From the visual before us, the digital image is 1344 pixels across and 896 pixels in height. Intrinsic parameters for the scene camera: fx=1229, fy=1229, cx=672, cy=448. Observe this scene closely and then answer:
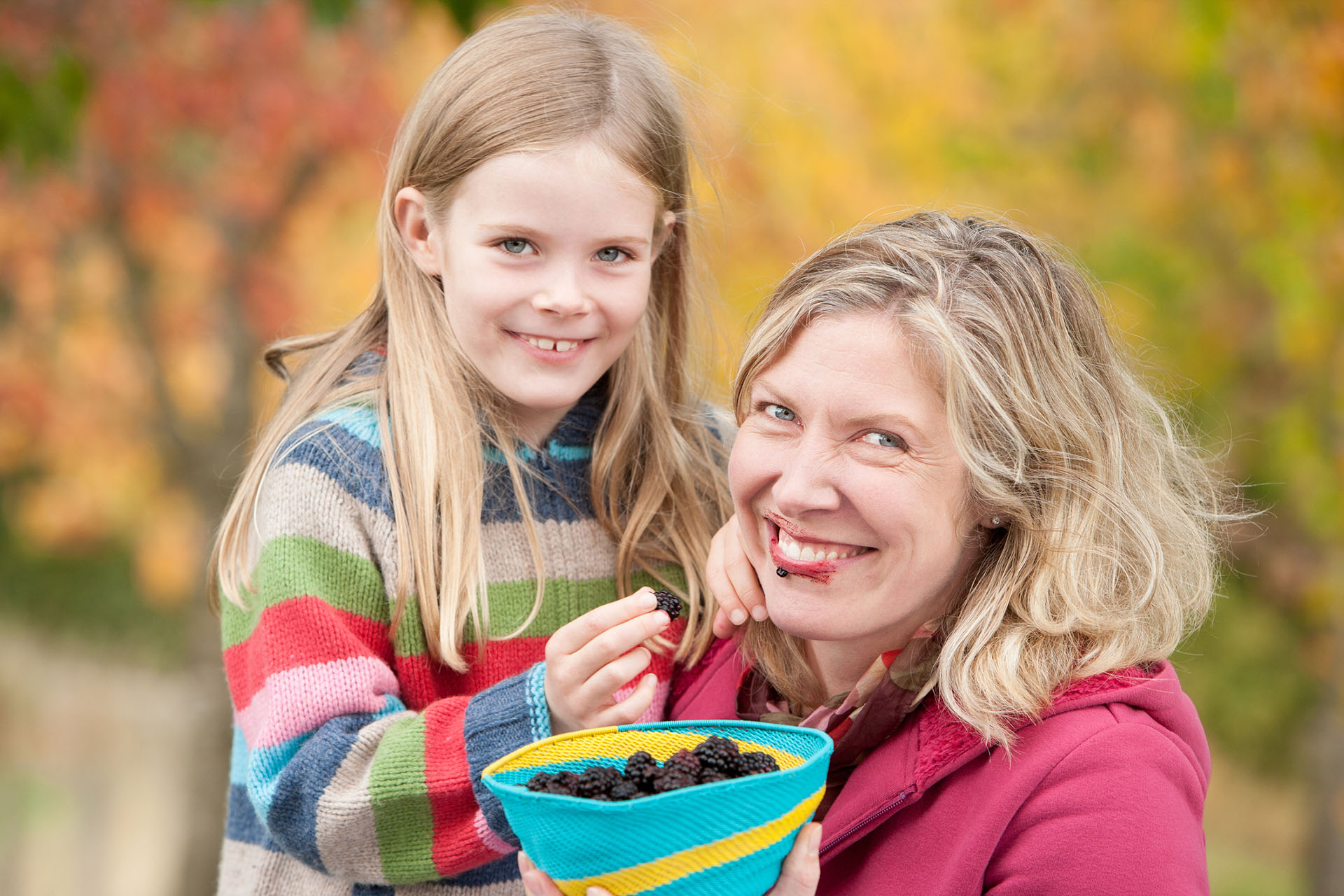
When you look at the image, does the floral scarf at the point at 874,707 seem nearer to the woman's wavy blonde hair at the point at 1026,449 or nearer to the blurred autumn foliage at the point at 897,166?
the woman's wavy blonde hair at the point at 1026,449

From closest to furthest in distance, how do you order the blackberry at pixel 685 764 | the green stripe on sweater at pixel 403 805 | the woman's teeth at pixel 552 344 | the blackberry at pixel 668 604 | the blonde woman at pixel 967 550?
the blackberry at pixel 685 764
the blonde woman at pixel 967 550
the blackberry at pixel 668 604
the green stripe on sweater at pixel 403 805
the woman's teeth at pixel 552 344

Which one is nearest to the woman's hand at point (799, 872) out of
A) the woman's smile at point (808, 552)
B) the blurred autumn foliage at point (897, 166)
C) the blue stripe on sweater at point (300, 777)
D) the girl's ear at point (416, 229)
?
the woman's smile at point (808, 552)

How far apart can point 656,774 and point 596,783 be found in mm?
87

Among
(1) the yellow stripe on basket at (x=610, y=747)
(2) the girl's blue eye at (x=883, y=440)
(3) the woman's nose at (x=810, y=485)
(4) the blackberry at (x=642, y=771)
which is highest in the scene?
(2) the girl's blue eye at (x=883, y=440)

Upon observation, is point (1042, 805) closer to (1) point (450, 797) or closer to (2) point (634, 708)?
(2) point (634, 708)

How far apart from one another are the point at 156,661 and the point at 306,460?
34.9 ft

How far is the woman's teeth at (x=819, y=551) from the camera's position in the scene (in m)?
2.14

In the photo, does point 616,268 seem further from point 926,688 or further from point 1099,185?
point 1099,185

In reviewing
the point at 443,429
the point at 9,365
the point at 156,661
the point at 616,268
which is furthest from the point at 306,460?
the point at 156,661

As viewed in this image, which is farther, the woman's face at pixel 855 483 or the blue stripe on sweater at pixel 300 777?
the blue stripe on sweater at pixel 300 777

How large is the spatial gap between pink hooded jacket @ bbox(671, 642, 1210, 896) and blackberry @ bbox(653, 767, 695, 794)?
479mm

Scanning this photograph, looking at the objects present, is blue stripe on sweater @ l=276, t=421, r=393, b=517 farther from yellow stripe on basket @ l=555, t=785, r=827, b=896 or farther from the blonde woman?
yellow stripe on basket @ l=555, t=785, r=827, b=896

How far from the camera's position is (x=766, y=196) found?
666cm

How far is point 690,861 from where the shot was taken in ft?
5.49
